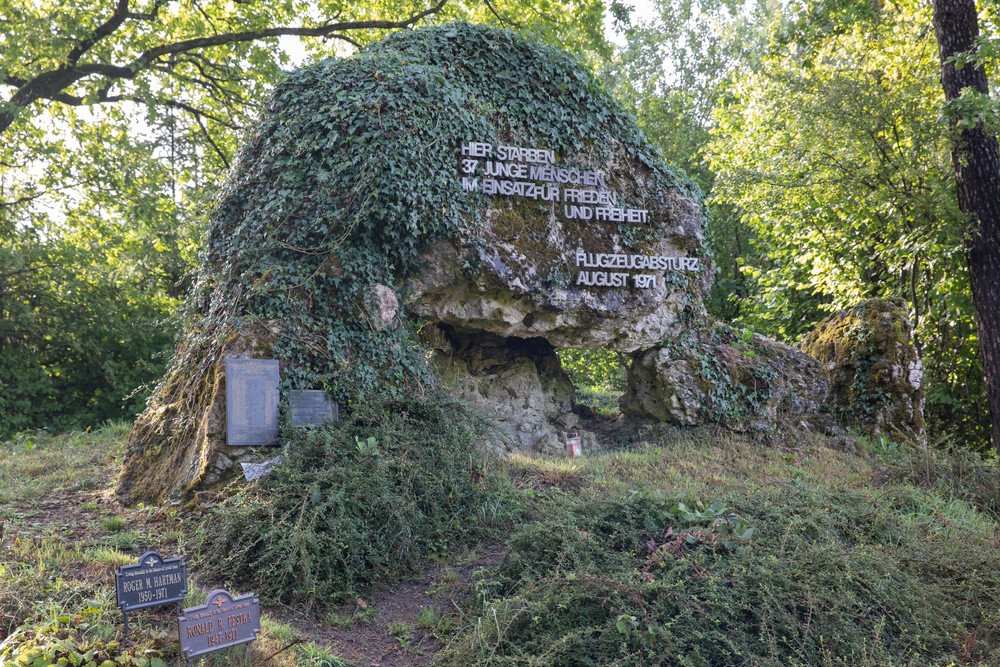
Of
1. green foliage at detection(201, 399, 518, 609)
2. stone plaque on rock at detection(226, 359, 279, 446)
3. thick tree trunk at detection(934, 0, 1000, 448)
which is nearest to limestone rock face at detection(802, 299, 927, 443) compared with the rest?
thick tree trunk at detection(934, 0, 1000, 448)

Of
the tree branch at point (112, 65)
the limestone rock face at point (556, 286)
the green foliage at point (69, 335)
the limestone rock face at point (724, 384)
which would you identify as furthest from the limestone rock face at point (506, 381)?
the tree branch at point (112, 65)

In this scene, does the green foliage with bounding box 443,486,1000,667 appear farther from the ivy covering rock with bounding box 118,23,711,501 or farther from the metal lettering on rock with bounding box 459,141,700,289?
the metal lettering on rock with bounding box 459,141,700,289

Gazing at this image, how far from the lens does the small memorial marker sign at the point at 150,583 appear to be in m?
4.46

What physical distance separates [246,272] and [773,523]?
556 cm

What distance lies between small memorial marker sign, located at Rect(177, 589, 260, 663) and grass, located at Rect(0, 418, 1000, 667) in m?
0.11

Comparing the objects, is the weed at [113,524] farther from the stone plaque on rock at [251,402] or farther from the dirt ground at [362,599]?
the stone plaque on rock at [251,402]

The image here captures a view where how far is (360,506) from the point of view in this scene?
6.11 m

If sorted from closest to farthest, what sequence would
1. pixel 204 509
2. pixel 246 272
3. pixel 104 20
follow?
pixel 204 509, pixel 246 272, pixel 104 20

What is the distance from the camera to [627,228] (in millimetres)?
10078

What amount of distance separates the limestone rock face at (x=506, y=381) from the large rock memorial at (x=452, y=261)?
1.1 inches

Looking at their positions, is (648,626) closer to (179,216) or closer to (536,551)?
(536,551)

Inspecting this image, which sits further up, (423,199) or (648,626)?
(423,199)

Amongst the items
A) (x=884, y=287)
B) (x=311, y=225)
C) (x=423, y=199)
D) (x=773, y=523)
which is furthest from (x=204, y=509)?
(x=884, y=287)

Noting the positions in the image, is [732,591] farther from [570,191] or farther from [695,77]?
[695,77]
